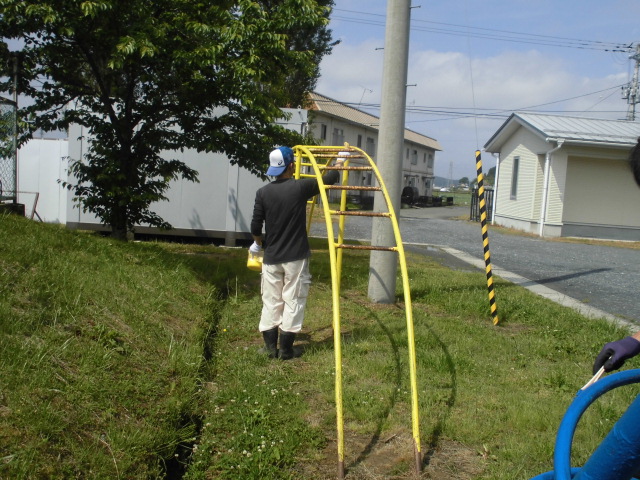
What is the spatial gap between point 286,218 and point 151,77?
441 cm

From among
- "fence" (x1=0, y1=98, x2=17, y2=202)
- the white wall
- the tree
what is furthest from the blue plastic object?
the white wall

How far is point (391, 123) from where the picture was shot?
766 cm

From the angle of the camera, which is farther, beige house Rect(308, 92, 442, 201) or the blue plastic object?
beige house Rect(308, 92, 442, 201)

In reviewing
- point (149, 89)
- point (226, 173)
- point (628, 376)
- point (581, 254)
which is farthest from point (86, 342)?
point (581, 254)

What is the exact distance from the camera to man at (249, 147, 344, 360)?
5246 millimetres

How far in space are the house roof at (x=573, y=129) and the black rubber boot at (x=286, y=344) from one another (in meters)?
16.7

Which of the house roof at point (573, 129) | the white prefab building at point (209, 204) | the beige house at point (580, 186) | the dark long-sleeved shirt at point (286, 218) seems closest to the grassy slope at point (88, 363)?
the dark long-sleeved shirt at point (286, 218)

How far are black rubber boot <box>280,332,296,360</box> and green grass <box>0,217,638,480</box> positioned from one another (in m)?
0.10

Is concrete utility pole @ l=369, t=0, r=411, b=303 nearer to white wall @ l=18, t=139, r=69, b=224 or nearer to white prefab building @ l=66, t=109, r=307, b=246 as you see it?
white prefab building @ l=66, t=109, r=307, b=246

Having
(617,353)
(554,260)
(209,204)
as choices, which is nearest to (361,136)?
(554,260)

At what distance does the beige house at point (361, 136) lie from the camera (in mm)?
36303

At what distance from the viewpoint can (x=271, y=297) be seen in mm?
5387

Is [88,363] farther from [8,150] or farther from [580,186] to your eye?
[580,186]

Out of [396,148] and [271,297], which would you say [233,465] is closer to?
[271,297]
